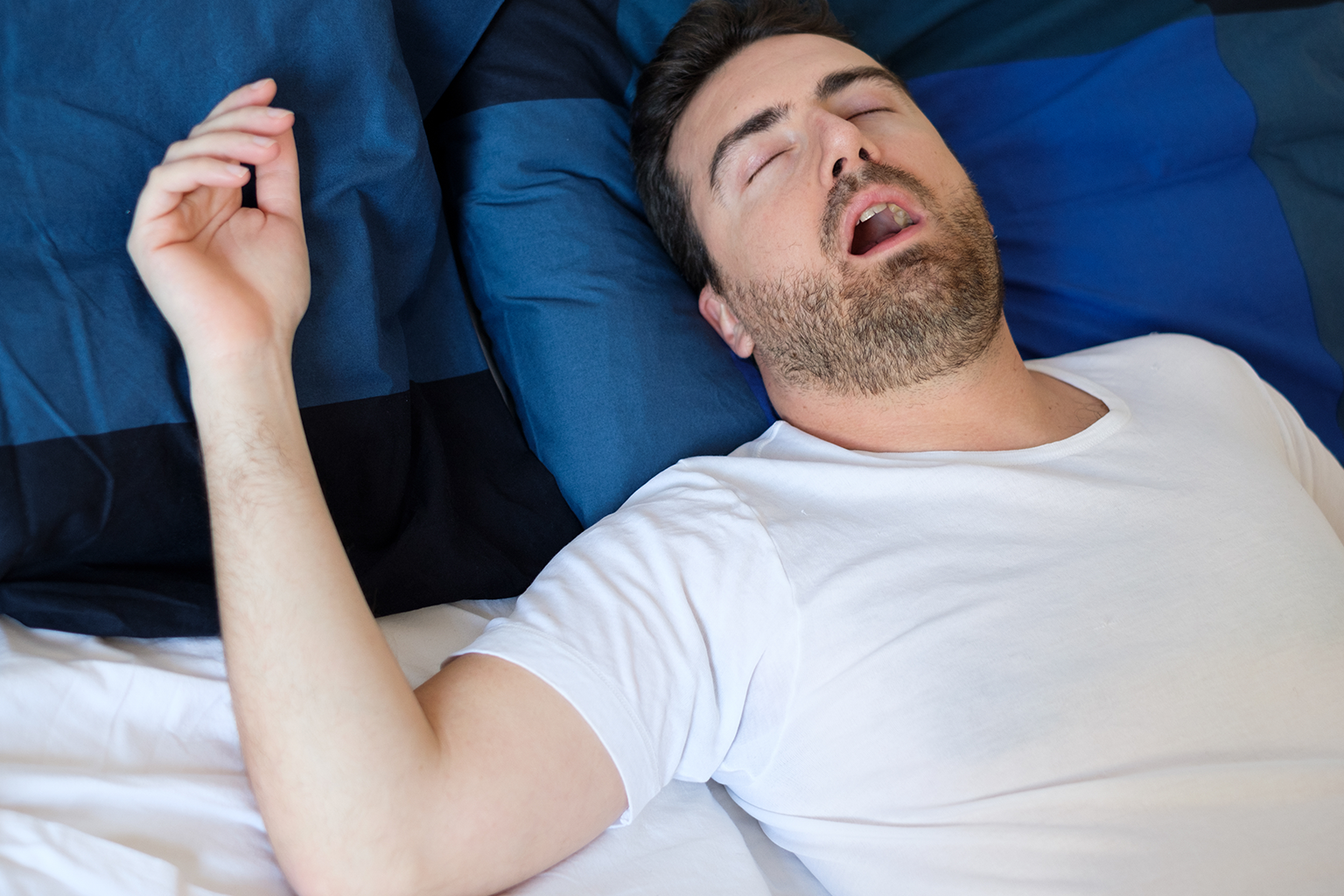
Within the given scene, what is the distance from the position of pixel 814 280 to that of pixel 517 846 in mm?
877

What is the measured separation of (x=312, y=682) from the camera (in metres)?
0.91

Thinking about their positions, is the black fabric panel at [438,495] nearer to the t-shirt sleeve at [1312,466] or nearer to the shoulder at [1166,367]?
the shoulder at [1166,367]

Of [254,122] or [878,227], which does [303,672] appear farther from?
[878,227]

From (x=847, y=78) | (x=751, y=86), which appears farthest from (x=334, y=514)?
(x=847, y=78)

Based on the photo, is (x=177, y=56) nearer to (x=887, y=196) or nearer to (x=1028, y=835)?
(x=887, y=196)

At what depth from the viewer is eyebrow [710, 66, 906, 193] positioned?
1.47m

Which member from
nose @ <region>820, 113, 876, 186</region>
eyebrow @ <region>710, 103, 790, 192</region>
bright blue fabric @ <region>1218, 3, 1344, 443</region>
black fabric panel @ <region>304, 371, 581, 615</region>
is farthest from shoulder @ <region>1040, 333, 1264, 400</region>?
black fabric panel @ <region>304, 371, 581, 615</region>

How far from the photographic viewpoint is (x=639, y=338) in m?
1.43

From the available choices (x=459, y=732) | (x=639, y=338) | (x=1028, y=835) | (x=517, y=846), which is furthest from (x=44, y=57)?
(x=1028, y=835)

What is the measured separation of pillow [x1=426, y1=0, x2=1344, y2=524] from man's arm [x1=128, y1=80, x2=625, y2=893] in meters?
0.46

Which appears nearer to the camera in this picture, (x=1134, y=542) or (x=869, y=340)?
(x=1134, y=542)

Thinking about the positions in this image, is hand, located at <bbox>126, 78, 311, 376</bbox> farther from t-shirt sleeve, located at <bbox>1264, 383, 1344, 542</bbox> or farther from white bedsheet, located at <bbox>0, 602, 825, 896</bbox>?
t-shirt sleeve, located at <bbox>1264, 383, 1344, 542</bbox>

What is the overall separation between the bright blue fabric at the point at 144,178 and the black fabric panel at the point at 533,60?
21cm

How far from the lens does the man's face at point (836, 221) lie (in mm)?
1331
